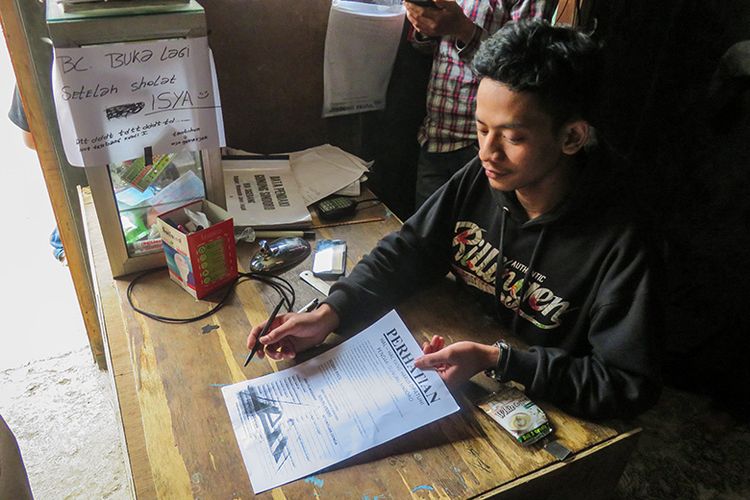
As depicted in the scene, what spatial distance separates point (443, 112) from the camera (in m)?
1.51

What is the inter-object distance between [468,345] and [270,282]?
413 millimetres

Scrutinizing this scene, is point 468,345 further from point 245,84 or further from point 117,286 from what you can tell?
point 245,84

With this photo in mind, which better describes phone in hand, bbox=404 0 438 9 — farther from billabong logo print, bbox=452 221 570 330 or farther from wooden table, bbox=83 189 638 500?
wooden table, bbox=83 189 638 500

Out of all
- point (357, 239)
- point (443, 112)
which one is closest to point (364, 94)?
point (443, 112)

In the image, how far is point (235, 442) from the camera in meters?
0.75

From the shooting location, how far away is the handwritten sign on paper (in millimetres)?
850

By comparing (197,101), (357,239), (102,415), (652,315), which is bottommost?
(102,415)

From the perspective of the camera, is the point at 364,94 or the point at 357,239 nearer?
the point at 357,239

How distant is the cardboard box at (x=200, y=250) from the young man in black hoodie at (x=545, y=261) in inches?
7.2

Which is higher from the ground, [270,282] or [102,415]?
[270,282]

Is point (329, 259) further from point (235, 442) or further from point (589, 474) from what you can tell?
point (589, 474)

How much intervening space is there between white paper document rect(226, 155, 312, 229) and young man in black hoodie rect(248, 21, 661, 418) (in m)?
0.30

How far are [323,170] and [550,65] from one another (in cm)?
74

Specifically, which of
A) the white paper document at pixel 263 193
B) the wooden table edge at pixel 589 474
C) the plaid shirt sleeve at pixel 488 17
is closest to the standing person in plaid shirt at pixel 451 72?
the plaid shirt sleeve at pixel 488 17
